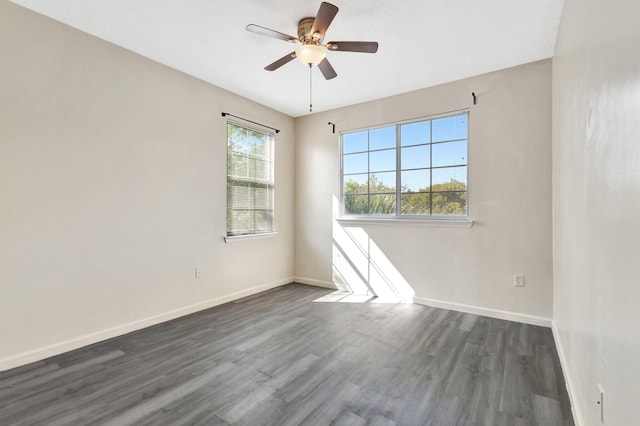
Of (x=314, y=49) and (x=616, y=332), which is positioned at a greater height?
(x=314, y=49)

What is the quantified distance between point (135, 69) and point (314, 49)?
1.88 m

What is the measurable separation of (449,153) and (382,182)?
0.93 metres

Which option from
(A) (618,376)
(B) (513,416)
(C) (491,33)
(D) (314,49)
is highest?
(C) (491,33)

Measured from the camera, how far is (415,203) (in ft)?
12.7

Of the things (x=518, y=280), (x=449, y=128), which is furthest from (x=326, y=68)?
(x=518, y=280)

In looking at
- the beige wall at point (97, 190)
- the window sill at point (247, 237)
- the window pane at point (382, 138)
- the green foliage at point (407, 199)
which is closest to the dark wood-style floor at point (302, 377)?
the beige wall at point (97, 190)

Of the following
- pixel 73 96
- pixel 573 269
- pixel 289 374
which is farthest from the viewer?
pixel 73 96

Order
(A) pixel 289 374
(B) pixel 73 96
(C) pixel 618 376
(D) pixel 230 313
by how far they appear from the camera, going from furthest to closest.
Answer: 1. (D) pixel 230 313
2. (B) pixel 73 96
3. (A) pixel 289 374
4. (C) pixel 618 376

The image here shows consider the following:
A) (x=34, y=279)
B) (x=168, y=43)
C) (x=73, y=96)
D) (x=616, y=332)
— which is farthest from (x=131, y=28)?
(x=616, y=332)

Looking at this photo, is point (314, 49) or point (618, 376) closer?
point (618, 376)

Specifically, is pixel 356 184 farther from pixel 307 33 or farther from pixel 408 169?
pixel 307 33

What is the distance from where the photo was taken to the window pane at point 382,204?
407 cm

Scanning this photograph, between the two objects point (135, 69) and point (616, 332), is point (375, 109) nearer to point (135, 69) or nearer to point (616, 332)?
point (135, 69)

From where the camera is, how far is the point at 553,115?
2.81m
